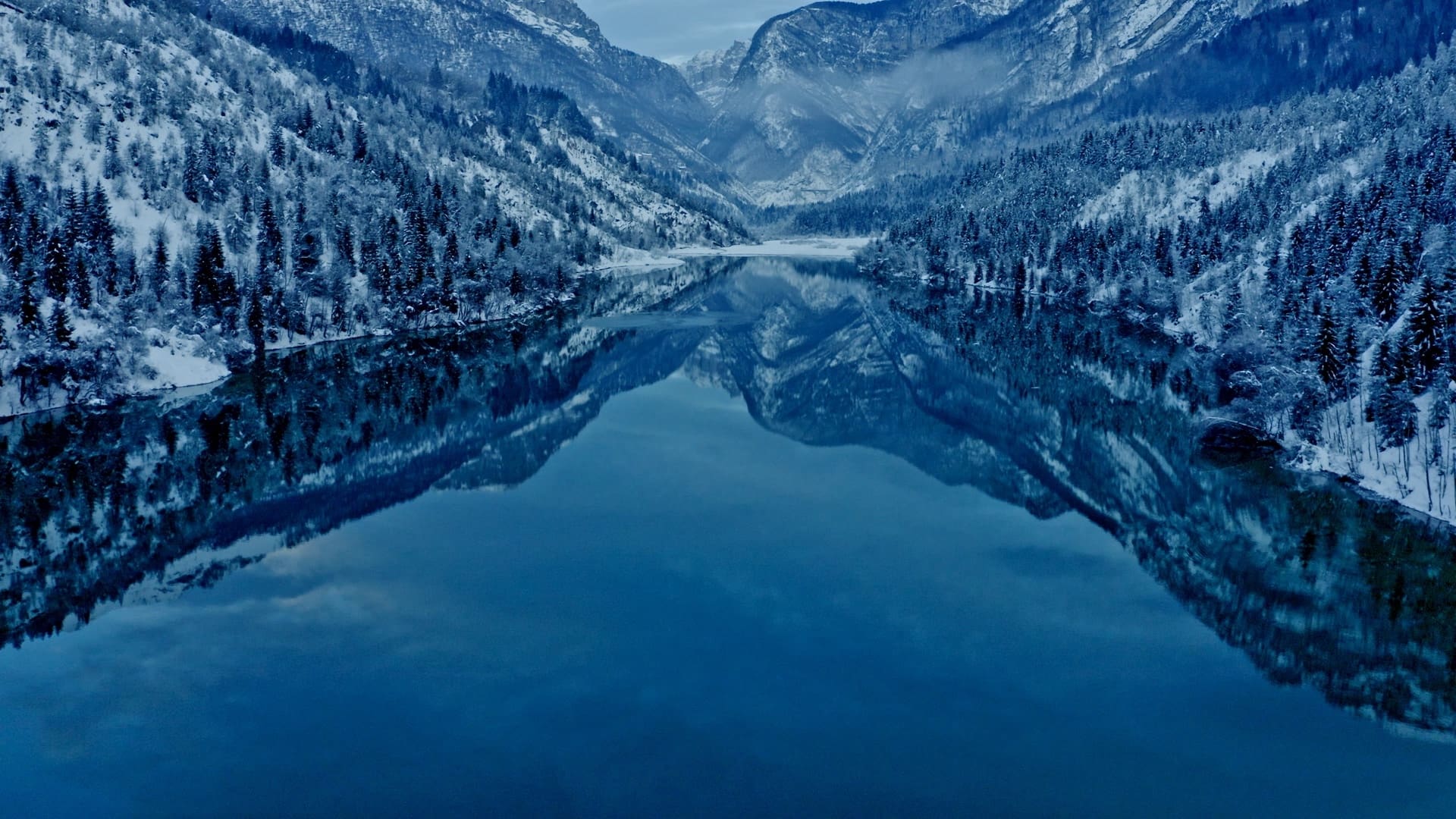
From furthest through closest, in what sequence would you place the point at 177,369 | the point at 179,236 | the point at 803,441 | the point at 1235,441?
the point at 179,236, the point at 177,369, the point at 803,441, the point at 1235,441

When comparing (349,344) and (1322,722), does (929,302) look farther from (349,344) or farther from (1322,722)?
(1322,722)

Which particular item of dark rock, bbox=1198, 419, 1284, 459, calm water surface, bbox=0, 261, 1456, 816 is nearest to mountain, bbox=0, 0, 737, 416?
calm water surface, bbox=0, 261, 1456, 816

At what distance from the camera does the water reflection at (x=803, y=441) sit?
4816cm

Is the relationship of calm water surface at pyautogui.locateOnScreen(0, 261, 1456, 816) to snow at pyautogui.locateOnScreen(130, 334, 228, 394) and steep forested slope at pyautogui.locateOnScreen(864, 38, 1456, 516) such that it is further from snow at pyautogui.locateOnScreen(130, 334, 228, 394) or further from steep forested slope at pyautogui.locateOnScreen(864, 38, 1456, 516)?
snow at pyautogui.locateOnScreen(130, 334, 228, 394)

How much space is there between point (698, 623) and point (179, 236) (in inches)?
4842

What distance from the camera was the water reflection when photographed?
4816 cm

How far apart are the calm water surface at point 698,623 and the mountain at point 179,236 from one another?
1560 centimetres

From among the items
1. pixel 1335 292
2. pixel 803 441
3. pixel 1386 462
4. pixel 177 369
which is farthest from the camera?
pixel 1335 292

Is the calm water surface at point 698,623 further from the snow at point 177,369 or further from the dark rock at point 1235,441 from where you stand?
the snow at point 177,369

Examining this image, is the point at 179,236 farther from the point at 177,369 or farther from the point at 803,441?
the point at 803,441

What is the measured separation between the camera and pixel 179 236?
135 m

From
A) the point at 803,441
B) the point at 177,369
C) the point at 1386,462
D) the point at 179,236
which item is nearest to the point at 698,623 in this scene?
the point at 803,441

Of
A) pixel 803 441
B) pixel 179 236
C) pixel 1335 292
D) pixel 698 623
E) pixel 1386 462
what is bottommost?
pixel 698 623

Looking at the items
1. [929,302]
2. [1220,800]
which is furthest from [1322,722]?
[929,302]
